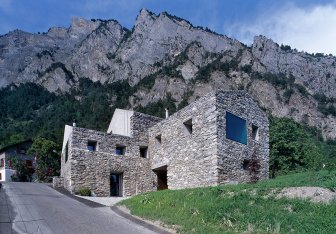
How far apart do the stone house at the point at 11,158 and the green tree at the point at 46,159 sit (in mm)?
7579

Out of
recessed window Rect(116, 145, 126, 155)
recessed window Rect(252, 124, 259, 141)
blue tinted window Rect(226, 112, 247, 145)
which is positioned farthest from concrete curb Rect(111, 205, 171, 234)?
recessed window Rect(252, 124, 259, 141)

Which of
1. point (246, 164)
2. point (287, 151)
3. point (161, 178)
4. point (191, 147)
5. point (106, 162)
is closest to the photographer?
point (191, 147)

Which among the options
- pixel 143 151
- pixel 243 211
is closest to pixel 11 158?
pixel 143 151

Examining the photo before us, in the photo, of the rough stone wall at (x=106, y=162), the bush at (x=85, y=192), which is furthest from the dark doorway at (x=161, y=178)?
the bush at (x=85, y=192)

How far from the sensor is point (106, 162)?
1057 inches

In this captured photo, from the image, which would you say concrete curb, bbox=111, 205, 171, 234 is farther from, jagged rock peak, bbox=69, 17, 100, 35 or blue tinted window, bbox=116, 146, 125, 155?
jagged rock peak, bbox=69, 17, 100, 35

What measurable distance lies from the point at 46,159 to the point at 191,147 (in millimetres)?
31892

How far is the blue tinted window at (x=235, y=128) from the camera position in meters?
22.8

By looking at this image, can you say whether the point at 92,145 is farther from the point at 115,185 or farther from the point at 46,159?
the point at 46,159

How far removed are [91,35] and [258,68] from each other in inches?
2551

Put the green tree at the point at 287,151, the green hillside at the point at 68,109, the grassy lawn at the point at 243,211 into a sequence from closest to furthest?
the grassy lawn at the point at 243,211
the green tree at the point at 287,151
the green hillside at the point at 68,109

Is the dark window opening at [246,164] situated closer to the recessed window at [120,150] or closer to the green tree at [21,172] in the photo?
the recessed window at [120,150]

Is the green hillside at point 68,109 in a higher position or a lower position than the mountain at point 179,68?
lower

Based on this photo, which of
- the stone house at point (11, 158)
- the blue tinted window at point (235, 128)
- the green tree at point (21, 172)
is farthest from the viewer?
the stone house at point (11, 158)
